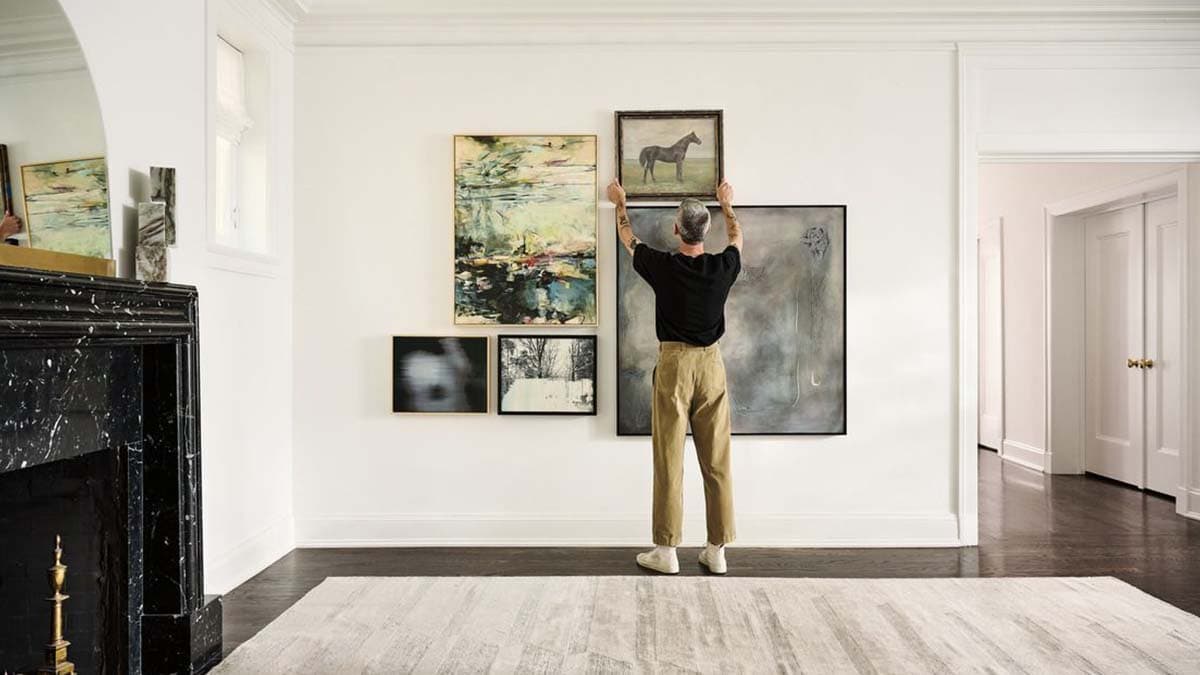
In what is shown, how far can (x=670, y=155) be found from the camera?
154 inches

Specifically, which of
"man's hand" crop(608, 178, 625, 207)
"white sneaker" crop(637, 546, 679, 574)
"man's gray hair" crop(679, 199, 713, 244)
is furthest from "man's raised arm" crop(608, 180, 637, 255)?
"white sneaker" crop(637, 546, 679, 574)

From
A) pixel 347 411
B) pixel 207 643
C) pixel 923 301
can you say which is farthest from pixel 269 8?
pixel 923 301

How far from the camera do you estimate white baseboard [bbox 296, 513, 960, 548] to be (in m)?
3.91

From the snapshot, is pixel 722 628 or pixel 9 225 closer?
pixel 9 225

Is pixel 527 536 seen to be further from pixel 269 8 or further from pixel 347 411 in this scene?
pixel 269 8

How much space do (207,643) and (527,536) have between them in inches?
66.5

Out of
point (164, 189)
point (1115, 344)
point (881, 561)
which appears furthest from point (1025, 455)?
point (164, 189)

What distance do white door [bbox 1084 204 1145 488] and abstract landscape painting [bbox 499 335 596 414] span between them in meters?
4.07

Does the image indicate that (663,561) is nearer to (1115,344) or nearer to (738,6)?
(738,6)

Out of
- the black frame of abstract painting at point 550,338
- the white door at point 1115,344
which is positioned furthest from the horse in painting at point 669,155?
the white door at point 1115,344

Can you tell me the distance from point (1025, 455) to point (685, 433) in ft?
13.8

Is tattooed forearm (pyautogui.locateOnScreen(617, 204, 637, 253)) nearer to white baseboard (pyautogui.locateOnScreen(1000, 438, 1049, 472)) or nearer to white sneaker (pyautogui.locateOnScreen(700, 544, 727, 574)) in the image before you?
Result: white sneaker (pyautogui.locateOnScreen(700, 544, 727, 574))

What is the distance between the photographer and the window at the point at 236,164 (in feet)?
11.6

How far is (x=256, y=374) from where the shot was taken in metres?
3.54
